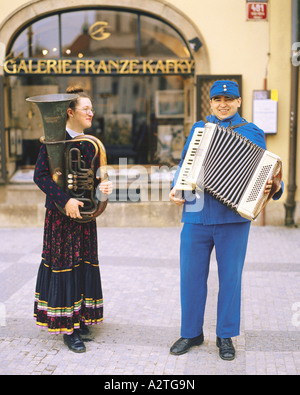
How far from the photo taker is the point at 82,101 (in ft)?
13.3

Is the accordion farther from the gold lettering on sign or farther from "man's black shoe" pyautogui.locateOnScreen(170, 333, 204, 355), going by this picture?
the gold lettering on sign

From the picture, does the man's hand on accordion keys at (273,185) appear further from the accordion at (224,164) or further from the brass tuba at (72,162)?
the brass tuba at (72,162)

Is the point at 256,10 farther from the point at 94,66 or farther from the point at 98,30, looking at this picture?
the point at 94,66

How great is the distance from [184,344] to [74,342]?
84 cm

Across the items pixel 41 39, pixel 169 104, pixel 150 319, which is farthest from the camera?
pixel 169 104

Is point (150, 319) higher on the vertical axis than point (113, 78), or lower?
lower

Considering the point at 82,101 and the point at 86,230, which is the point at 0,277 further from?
the point at 82,101

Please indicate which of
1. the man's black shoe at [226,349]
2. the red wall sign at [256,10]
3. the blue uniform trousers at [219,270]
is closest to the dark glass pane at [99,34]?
the red wall sign at [256,10]

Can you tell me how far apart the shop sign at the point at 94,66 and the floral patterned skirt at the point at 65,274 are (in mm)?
4885

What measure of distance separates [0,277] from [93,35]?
4494mm

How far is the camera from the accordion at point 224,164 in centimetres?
362

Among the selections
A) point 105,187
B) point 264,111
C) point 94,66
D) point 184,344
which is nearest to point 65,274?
point 105,187

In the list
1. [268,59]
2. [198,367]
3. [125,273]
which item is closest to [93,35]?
[268,59]

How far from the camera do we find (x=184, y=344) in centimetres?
407
